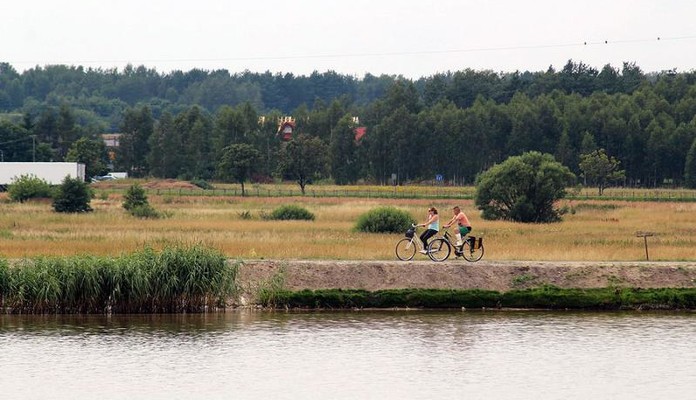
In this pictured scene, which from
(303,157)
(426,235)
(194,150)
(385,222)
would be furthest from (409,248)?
(194,150)

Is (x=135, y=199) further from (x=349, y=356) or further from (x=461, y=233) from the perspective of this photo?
(x=349, y=356)

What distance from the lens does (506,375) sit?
1016 inches

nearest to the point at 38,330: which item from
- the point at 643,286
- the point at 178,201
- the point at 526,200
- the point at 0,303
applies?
the point at 0,303

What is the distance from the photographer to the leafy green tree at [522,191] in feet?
233

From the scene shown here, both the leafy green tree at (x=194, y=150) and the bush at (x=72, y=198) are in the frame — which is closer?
the bush at (x=72, y=198)

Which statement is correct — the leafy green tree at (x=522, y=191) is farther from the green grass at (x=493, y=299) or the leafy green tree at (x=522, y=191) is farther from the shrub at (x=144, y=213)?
the green grass at (x=493, y=299)

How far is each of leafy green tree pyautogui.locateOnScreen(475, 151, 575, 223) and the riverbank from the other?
32.5 m

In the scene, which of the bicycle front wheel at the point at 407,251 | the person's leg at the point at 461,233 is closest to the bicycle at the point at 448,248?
the person's leg at the point at 461,233

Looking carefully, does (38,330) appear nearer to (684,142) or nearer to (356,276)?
(356,276)

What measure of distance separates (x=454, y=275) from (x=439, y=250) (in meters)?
1.99

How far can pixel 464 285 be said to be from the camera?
3709 centimetres

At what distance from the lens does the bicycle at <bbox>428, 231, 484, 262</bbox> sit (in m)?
39.2

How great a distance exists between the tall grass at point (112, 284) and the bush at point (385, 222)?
23763 mm

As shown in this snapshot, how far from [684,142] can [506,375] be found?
411 ft
